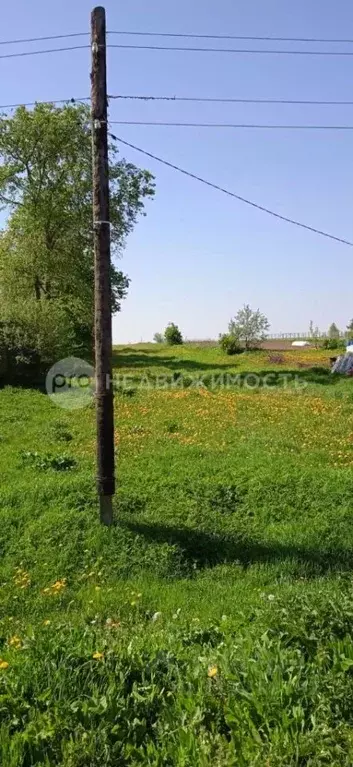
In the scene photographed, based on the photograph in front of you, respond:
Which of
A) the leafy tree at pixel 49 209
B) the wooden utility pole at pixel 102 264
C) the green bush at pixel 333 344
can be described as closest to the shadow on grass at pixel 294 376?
the leafy tree at pixel 49 209

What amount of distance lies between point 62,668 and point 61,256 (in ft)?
89.9

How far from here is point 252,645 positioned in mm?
3264

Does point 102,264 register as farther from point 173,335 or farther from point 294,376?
point 173,335

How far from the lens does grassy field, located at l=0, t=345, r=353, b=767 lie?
262cm

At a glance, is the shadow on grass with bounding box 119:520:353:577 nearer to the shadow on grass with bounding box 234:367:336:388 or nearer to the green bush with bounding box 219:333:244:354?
the shadow on grass with bounding box 234:367:336:388

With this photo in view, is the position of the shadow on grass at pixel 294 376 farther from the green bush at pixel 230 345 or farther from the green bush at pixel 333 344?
the green bush at pixel 333 344

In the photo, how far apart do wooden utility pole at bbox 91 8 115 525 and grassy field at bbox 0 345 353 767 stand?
54cm

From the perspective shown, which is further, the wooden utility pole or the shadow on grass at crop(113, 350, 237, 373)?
the shadow on grass at crop(113, 350, 237, 373)

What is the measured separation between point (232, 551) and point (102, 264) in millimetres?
3591

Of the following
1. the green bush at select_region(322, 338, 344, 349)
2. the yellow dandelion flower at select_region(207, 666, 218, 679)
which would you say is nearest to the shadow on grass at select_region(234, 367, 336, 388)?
the green bush at select_region(322, 338, 344, 349)

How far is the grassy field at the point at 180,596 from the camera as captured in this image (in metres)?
2.62

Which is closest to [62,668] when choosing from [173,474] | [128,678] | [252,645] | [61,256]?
[128,678]

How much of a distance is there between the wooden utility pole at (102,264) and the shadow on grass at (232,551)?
0.63m

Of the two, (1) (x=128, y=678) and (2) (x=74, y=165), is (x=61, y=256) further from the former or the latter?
(1) (x=128, y=678)
